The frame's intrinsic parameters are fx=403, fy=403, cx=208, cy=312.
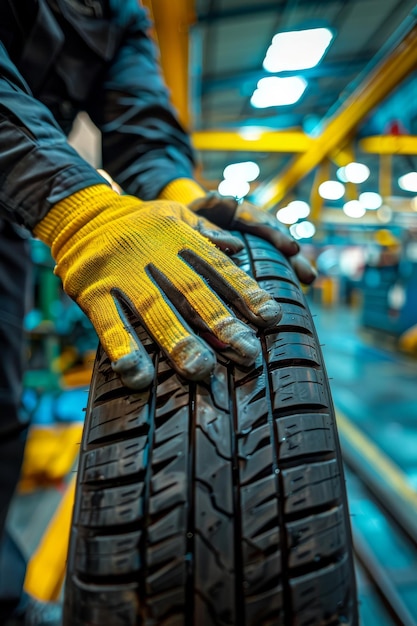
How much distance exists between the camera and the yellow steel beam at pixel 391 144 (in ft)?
6.15

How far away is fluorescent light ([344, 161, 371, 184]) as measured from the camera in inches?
105

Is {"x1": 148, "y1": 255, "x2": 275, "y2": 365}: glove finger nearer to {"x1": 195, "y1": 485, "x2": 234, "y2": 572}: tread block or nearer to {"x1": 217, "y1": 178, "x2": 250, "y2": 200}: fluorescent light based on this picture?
{"x1": 195, "y1": 485, "x2": 234, "y2": 572}: tread block

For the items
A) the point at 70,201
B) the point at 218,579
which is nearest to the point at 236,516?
the point at 218,579

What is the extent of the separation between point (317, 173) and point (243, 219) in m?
2.64

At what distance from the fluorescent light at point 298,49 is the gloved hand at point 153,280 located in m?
1.62

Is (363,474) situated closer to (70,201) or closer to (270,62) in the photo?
(70,201)

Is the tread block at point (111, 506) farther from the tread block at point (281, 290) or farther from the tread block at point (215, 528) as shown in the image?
the tread block at point (281, 290)

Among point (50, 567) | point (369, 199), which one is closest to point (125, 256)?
point (50, 567)

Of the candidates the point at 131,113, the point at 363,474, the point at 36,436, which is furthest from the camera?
the point at 36,436

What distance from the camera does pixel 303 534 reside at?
44 centimetres

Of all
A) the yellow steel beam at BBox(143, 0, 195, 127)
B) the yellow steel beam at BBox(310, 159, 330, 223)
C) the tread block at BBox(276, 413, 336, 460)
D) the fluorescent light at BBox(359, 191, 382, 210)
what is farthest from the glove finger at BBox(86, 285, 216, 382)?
the fluorescent light at BBox(359, 191, 382, 210)

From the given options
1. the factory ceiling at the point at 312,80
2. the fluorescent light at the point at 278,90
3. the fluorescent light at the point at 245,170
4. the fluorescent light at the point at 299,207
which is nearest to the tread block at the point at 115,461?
the factory ceiling at the point at 312,80

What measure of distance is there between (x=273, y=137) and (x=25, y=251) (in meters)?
2.22

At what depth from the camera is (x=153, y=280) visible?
1.88ft
